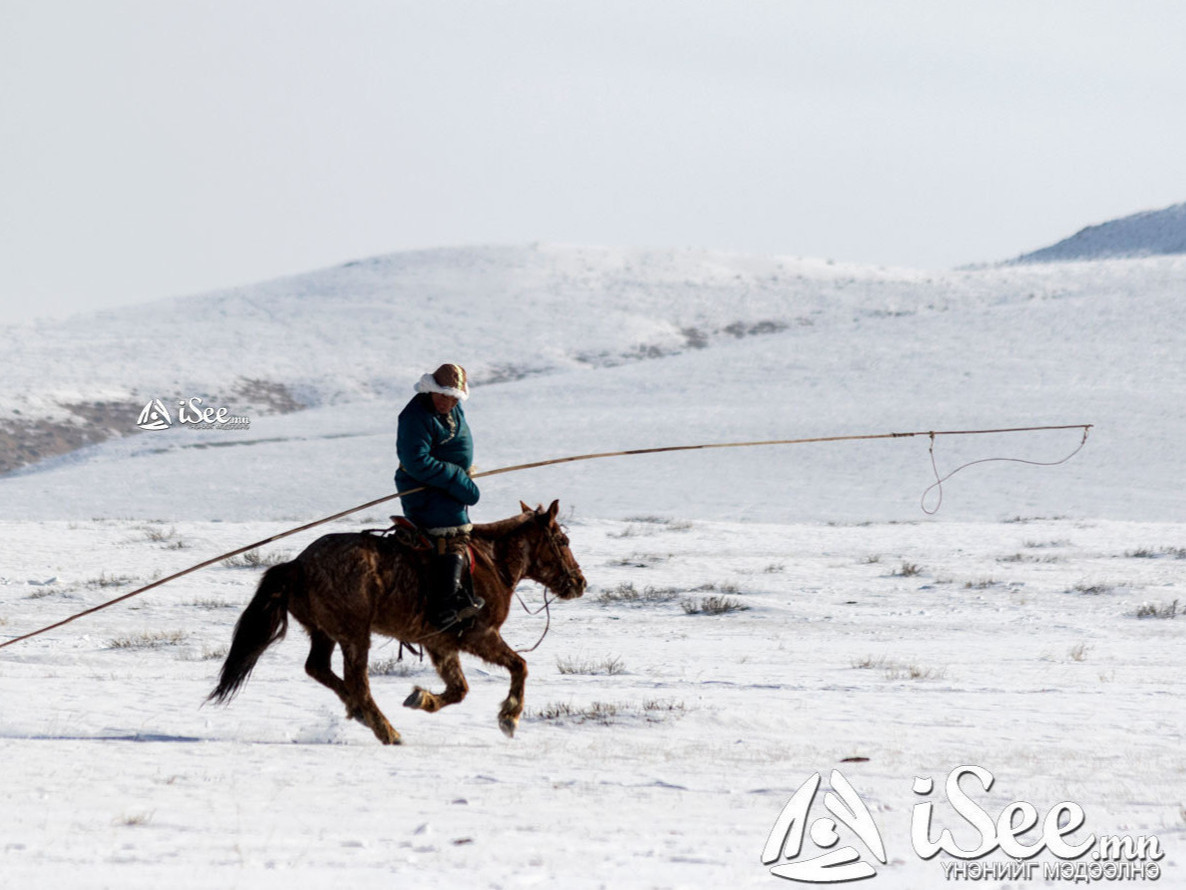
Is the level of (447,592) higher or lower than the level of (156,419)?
lower

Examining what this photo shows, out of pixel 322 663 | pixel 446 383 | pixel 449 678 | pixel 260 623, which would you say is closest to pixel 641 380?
pixel 449 678

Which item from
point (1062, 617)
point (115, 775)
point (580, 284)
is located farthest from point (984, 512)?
point (580, 284)

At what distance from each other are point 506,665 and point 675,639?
18.2 feet

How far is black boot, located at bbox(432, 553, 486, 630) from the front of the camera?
7551mm

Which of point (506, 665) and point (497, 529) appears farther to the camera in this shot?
point (497, 529)

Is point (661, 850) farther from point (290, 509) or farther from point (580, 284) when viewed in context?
point (580, 284)

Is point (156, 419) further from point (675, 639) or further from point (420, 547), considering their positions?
point (420, 547)

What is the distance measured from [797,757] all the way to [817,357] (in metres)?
46.5

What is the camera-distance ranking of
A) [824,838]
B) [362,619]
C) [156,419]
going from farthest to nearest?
[156,419], [362,619], [824,838]

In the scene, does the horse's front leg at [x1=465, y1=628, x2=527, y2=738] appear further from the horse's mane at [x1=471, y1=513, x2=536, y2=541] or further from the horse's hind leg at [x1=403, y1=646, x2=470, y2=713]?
the horse's mane at [x1=471, y1=513, x2=536, y2=541]

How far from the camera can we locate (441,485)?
25.1 feet

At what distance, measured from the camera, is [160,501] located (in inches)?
1385

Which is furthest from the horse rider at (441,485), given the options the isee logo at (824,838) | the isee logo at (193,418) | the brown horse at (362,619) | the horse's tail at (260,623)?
the isee logo at (193,418)

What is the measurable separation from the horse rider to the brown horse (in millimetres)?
144
